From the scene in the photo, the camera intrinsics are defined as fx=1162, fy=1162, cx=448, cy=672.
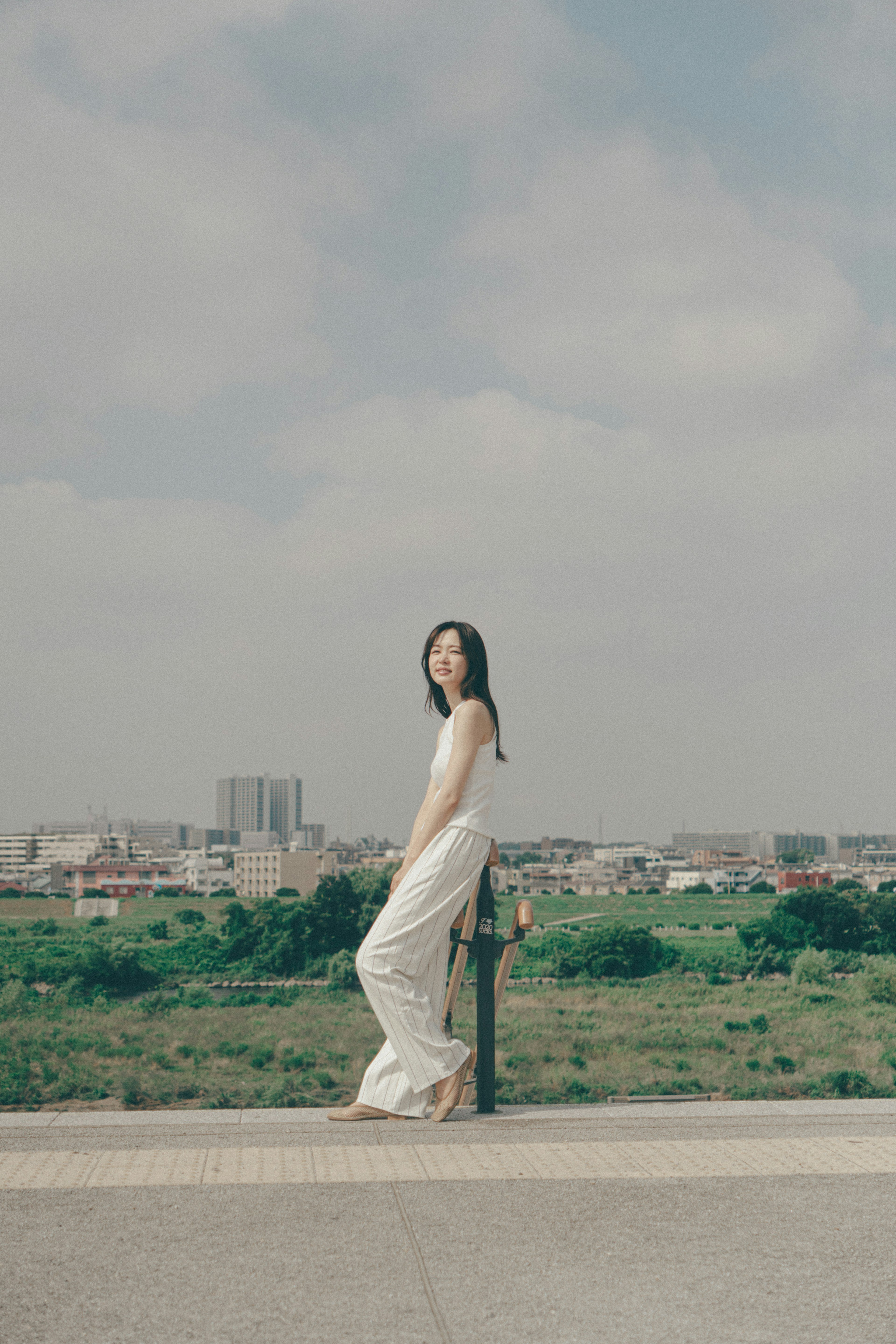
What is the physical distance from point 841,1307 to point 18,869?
177m

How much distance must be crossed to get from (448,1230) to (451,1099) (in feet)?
4.88

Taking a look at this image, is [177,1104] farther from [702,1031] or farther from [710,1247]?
[702,1031]

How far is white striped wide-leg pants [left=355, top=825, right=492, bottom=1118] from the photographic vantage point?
4.45 m

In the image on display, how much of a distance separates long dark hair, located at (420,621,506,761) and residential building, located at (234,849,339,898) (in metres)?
103

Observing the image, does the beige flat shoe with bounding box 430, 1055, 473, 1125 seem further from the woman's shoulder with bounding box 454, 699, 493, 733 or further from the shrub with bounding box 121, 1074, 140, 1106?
the shrub with bounding box 121, 1074, 140, 1106

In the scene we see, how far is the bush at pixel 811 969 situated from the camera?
3362 cm

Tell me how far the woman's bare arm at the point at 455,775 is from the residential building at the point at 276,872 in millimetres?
102617

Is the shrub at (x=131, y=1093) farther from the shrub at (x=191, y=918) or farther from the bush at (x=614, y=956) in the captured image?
the shrub at (x=191, y=918)

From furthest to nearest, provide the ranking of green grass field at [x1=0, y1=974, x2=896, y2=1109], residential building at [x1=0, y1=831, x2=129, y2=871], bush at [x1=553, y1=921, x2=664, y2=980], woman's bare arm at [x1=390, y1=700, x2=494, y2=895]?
residential building at [x1=0, y1=831, x2=129, y2=871]
bush at [x1=553, y1=921, x2=664, y2=980]
green grass field at [x1=0, y1=974, x2=896, y2=1109]
woman's bare arm at [x1=390, y1=700, x2=494, y2=895]

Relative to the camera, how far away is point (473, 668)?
4.83 m

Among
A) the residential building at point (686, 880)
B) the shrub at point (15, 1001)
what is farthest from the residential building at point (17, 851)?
the shrub at point (15, 1001)

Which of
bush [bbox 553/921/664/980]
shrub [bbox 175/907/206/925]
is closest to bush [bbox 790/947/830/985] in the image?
bush [bbox 553/921/664/980]

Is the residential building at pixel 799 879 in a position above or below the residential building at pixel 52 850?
below

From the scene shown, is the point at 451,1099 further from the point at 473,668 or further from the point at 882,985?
the point at 882,985
